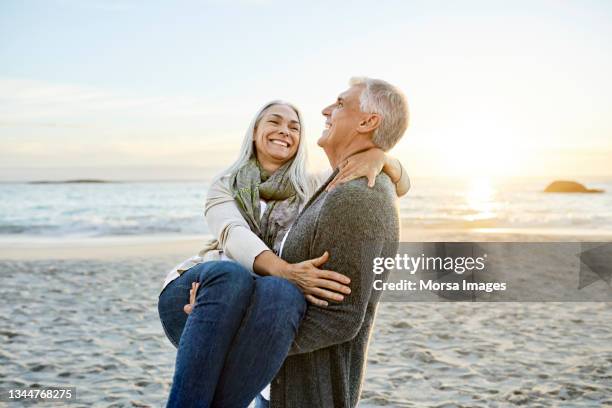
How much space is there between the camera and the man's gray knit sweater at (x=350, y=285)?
80.0 inches

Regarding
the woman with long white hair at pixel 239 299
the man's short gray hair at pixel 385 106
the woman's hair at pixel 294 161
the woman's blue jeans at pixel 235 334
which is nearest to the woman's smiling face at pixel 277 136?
the woman's hair at pixel 294 161

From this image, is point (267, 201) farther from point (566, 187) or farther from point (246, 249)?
point (566, 187)

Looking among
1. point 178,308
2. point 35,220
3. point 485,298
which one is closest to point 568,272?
point 485,298

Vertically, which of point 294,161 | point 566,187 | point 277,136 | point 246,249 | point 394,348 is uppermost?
point 566,187

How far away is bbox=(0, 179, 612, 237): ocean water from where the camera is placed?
17.4 m

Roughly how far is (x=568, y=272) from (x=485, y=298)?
1740 mm

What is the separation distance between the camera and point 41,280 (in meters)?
7.90

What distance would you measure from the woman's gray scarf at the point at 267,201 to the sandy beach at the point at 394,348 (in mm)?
1751

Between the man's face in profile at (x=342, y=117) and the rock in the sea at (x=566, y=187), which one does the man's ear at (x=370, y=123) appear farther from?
the rock in the sea at (x=566, y=187)

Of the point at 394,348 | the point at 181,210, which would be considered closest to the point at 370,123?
the point at 394,348

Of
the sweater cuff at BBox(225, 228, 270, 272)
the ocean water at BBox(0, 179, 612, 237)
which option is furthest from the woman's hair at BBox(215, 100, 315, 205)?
the ocean water at BBox(0, 179, 612, 237)

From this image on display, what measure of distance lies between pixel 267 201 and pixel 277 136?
332 millimetres

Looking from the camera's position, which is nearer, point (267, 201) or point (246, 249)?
point (246, 249)

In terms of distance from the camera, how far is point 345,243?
204cm
